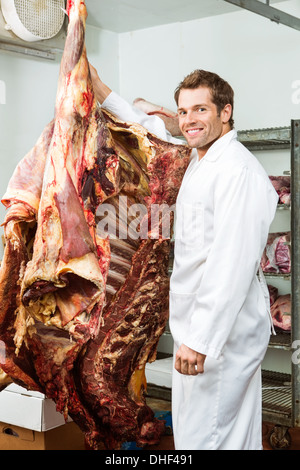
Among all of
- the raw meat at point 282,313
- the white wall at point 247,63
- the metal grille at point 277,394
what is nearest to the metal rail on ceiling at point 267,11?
the white wall at point 247,63

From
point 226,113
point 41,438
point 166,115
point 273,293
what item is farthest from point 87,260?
point 273,293

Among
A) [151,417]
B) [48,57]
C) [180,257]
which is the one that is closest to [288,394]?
[151,417]

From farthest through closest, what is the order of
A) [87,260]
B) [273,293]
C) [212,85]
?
[273,293] < [212,85] < [87,260]

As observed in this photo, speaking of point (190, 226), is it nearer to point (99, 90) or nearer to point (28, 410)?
point (99, 90)

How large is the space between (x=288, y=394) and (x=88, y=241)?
7.44ft

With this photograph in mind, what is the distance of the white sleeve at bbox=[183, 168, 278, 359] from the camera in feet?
7.26

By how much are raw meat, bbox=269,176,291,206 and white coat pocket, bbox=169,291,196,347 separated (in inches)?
55.5

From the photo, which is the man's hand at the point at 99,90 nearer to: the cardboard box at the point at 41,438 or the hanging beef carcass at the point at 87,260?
the hanging beef carcass at the point at 87,260

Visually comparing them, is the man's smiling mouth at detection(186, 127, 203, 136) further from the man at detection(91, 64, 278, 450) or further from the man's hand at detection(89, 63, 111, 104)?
the man's hand at detection(89, 63, 111, 104)

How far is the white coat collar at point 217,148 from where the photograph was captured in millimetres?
2443

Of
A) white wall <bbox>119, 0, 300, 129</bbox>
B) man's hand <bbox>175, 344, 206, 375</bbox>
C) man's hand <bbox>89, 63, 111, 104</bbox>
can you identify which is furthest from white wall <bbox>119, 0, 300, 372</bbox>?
man's hand <bbox>175, 344, 206, 375</bbox>

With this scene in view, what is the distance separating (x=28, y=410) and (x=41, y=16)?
215 cm

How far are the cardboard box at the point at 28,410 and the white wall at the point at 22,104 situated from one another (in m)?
1.09

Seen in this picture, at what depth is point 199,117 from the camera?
8.05 ft
